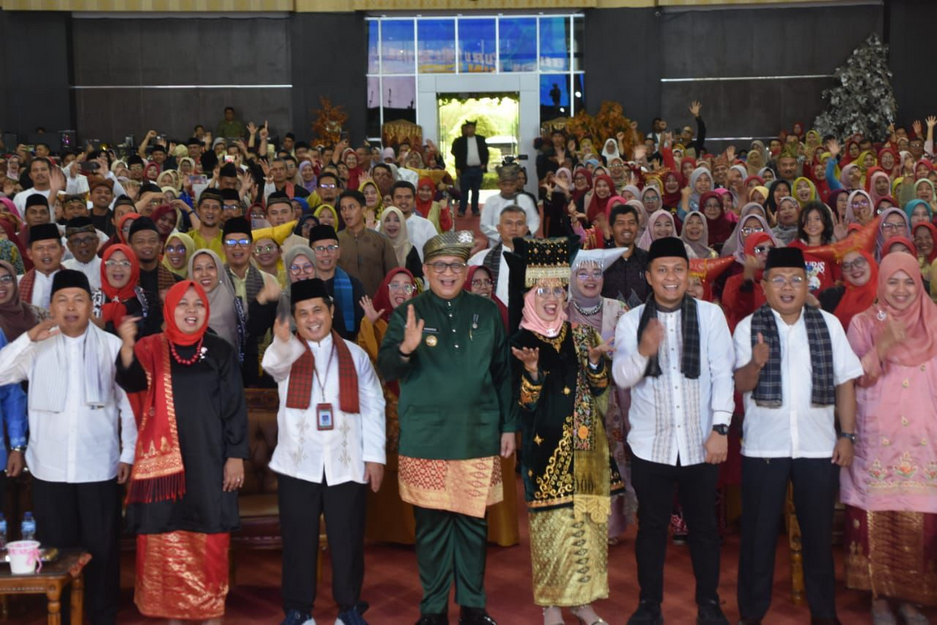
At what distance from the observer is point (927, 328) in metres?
4.78

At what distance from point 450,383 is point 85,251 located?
3.01 metres

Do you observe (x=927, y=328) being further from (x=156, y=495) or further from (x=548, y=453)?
(x=156, y=495)

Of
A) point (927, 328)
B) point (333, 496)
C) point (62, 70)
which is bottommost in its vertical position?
point (333, 496)

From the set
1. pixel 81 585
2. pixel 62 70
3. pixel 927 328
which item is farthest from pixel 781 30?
pixel 81 585

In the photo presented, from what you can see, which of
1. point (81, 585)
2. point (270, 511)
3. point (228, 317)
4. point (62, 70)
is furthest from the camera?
point (62, 70)

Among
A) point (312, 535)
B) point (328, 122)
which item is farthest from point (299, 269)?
point (328, 122)

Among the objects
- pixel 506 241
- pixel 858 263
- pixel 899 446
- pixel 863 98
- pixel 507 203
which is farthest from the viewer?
pixel 863 98

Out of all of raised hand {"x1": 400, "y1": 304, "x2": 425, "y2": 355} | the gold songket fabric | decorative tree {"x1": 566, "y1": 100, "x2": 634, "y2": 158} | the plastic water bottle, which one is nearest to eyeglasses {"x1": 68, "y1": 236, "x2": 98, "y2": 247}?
the plastic water bottle

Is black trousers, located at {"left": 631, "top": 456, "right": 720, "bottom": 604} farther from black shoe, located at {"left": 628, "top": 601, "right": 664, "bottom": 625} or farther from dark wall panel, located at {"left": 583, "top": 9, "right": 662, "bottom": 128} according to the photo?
dark wall panel, located at {"left": 583, "top": 9, "right": 662, "bottom": 128}

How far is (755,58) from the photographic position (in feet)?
69.6

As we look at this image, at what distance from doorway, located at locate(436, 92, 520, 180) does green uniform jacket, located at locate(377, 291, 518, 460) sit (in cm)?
A: 1693

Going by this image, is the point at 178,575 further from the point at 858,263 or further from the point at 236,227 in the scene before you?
the point at 858,263

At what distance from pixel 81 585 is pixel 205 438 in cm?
77

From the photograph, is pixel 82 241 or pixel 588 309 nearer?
pixel 588 309
